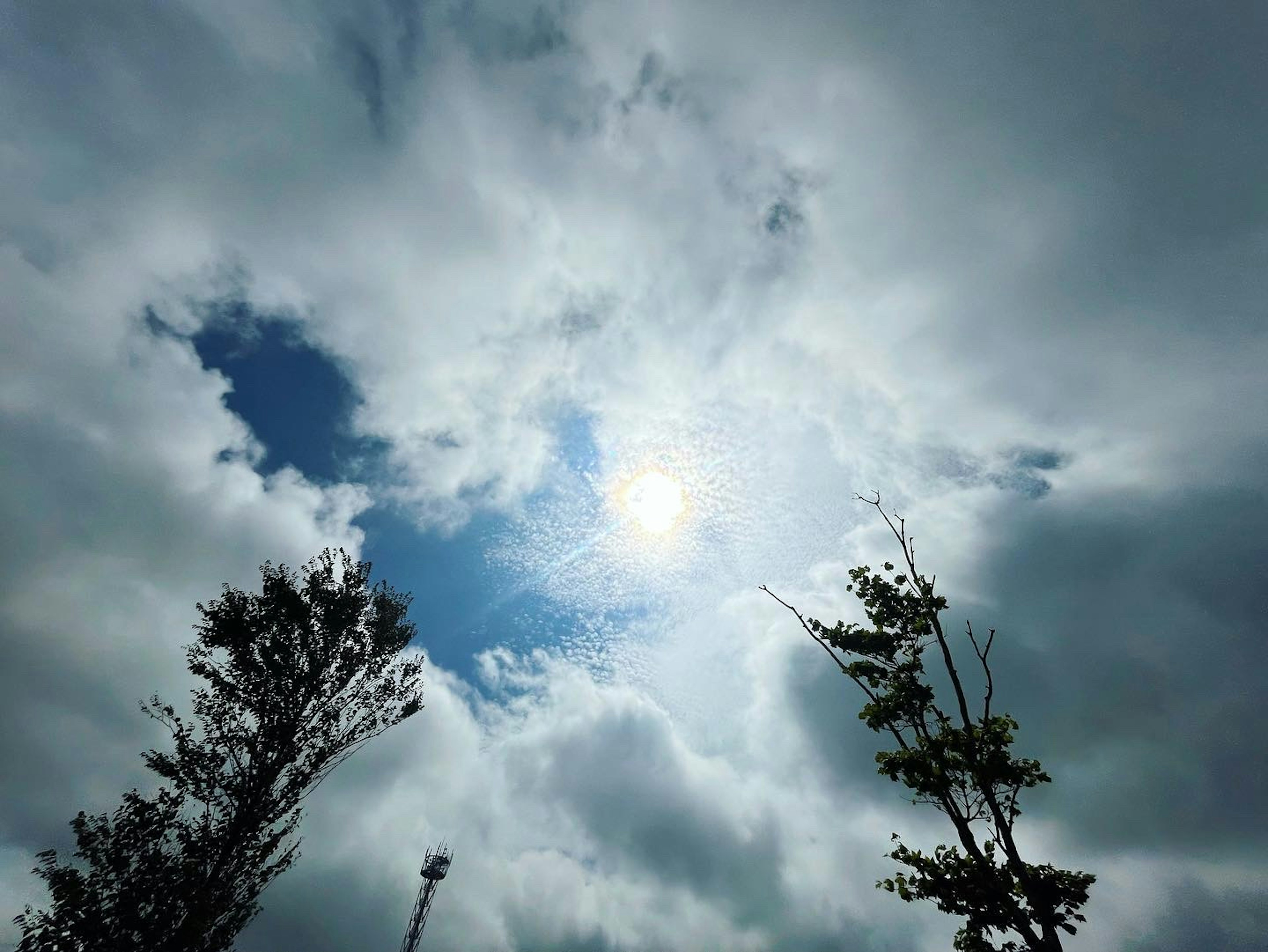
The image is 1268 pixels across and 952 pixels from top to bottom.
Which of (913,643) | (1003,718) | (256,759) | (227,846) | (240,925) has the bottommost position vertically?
(240,925)

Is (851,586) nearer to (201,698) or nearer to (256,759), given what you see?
(256,759)

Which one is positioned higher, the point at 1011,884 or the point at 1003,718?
the point at 1003,718

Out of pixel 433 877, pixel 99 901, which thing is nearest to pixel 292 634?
pixel 99 901

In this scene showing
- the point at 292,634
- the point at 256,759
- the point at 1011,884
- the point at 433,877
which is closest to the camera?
the point at 1011,884

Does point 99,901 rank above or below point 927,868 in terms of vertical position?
below

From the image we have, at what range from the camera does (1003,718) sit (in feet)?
29.2

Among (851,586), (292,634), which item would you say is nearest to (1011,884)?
(851,586)

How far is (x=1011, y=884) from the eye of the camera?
327 inches

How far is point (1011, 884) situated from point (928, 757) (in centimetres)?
206

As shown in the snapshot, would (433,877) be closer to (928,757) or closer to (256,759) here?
(256,759)

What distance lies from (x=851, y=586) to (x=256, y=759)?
1707cm

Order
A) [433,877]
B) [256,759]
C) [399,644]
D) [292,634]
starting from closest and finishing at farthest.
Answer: [256,759] → [292,634] → [399,644] → [433,877]

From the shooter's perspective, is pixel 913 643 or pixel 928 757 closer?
pixel 928 757

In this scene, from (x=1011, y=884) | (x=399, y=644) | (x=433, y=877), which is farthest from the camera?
(x=433, y=877)
